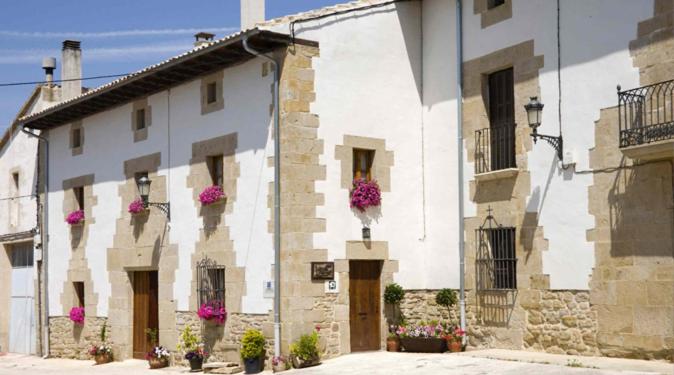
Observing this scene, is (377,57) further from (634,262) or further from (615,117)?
(634,262)

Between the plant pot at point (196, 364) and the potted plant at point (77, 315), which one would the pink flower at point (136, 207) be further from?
the plant pot at point (196, 364)

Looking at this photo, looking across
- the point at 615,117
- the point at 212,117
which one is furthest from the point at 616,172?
the point at 212,117

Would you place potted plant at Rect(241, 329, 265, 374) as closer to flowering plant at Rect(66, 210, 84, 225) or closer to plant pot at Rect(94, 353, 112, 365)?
plant pot at Rect(94, 353, 112, 365)

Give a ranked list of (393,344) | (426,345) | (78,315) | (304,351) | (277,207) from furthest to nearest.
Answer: (78,315) < (393,344) < (426,345) < (277,207) < (304,351)

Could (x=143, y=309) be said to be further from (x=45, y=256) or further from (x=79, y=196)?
(x=45, y=256)

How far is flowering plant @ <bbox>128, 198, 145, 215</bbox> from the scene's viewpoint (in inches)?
739

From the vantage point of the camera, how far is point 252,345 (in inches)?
589

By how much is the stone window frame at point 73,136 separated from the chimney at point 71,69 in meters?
2.10

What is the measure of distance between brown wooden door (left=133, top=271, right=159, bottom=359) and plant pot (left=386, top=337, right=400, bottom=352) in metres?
5.54

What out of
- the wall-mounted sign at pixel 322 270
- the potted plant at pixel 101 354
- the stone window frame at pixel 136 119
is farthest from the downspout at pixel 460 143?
the potted plant at pixel 101 354

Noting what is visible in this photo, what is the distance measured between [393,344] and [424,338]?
0.72 meters

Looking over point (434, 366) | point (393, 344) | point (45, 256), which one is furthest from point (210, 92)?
point (45, 256)

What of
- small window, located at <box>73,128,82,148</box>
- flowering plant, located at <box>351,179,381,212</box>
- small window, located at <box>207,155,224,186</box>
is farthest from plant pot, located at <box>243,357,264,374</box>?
small window, located at <box>73,128,82,148</box>

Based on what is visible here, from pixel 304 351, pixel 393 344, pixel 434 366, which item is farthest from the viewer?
pixel 393 344
